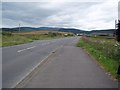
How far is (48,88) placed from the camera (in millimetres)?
9516

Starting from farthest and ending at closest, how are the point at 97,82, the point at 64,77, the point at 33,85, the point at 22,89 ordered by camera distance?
1. the point at 64,77
2. the point at 97,82
3. the point at 33,85
4. the point at 22,89

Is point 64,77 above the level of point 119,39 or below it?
below

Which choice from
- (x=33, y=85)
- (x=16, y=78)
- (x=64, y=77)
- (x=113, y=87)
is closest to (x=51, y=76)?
(x=64, y=77)

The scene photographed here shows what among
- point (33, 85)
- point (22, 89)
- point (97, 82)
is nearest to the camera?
point (22, 89)

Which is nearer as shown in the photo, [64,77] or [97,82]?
[97,82]

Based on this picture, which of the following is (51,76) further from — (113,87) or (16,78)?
(113,87)

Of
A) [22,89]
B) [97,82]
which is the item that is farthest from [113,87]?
[22,89]

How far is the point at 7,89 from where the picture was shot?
9641mm

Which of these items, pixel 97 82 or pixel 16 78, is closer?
pixel 97 82

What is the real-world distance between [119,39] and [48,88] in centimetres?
287

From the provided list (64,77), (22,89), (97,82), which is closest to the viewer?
(22,89)

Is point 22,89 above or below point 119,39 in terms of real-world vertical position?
below

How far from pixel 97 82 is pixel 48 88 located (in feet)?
6.85

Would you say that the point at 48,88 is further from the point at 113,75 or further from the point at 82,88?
the point at 113,75
